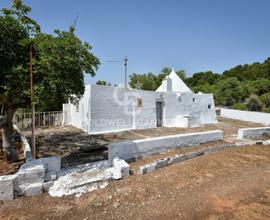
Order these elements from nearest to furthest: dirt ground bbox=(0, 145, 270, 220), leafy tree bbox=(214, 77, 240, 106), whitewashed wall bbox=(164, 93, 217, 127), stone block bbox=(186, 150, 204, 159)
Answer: dirt ground bbox=(0, 145, 270, 220) < stone block bbox=(186, 150, 204, 159) < whitewashed wall bbox=(164, 93, 217, 127) < leafy tree bbox=(214, 77, 240, 106)

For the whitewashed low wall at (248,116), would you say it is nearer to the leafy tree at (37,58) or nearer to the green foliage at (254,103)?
the green foliage at (254,103)

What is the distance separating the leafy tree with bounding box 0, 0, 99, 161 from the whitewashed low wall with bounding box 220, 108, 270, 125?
1849 cm

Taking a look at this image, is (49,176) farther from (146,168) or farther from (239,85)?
(239,85)

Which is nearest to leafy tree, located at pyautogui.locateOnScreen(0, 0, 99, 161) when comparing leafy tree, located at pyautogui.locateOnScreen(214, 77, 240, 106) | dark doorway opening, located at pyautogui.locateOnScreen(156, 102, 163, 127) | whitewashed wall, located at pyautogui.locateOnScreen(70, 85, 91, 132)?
whitewashed wall, located at pyautogui.locateOnScreen(70, 85, 91, 132)

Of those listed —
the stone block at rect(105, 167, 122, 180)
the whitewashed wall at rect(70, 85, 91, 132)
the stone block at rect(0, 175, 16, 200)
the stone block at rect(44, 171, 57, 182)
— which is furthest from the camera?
the whitewashed wall at rect(70, 85, 91, 132)

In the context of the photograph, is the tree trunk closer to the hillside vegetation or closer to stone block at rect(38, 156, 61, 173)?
stone block at rect(38, 156, 61, 173)

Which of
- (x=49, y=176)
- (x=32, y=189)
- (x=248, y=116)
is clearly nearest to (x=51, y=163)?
(x=49, y=176)

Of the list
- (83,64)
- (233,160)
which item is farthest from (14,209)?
(233,160)

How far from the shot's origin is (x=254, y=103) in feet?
76.6

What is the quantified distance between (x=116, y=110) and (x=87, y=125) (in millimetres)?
1994

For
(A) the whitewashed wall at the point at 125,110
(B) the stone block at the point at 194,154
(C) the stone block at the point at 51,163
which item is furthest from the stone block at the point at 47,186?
(A) the whitewashed wall at the point at 125,110

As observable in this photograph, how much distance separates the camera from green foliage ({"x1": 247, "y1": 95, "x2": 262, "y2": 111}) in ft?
76.0

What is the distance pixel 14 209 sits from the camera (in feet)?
9.88

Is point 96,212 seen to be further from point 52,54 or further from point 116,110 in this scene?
point 116,110
